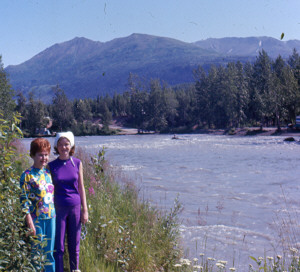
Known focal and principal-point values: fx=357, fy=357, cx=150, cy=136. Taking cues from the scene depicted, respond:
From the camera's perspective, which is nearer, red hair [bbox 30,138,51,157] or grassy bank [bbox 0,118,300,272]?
grassy bank [bbox 0,118,300,272]

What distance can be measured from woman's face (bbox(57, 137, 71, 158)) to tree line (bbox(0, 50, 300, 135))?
190 ft

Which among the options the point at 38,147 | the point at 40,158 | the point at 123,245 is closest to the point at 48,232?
the point at 40,158

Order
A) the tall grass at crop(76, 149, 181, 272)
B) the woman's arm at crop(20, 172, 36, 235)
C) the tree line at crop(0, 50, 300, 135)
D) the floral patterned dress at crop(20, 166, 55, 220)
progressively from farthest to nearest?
the tree line at crop(0, 50, 300, 135), the tall grass at crop(76, 149, 181, 272), the floral patterned dress at crop(20, 166, 55, 220), the woman's arm at crop(20, 172, 36, 235)

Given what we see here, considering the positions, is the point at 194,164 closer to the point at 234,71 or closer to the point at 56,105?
the point at 234,71

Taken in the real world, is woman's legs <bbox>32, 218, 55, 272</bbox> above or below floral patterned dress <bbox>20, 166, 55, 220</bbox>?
below

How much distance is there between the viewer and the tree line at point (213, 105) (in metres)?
61.9

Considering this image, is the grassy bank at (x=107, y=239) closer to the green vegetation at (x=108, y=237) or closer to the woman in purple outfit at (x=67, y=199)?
the green vegetation at (x=108, y=237)

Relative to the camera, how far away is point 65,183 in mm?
4383

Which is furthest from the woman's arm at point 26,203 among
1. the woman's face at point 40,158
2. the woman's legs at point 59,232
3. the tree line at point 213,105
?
the tree line at point 213,105

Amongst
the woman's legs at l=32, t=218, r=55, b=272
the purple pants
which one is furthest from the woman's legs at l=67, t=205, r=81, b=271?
the woman's legs at l=32, t=218, r=55, b=272

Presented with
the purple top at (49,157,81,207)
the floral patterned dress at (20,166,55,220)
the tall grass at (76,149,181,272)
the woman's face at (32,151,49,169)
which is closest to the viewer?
the floral patterned dress at (20,166,55,220)

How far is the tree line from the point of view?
61.9 metres

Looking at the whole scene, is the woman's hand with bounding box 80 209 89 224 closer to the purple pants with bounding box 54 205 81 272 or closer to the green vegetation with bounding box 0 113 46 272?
the purple pants with bounding box 54 205 81 272

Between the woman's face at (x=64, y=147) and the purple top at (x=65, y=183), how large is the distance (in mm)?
89
